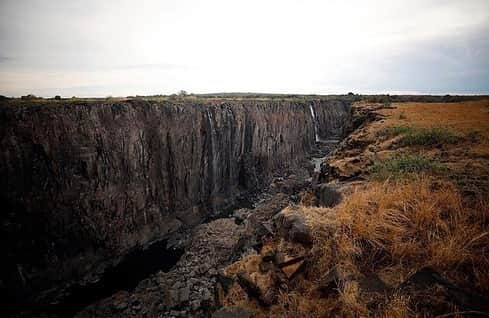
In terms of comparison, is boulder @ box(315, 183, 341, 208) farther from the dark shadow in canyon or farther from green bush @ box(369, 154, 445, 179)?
the dark shadow in canyon

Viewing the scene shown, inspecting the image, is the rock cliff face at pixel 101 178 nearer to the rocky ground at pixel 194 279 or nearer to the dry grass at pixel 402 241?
the rocky ground at pixel 194 279

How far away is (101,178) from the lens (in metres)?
17.3

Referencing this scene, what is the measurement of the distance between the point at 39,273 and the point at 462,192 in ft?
57.4

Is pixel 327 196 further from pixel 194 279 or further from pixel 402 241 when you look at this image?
pixel 194 279

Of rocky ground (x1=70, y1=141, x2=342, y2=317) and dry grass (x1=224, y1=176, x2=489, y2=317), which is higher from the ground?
dry grass (x1=224, y1=176, x2=489, y2=317)

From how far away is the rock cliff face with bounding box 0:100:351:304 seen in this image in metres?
13.9

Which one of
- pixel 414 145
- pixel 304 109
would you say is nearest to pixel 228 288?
pixel 414 145

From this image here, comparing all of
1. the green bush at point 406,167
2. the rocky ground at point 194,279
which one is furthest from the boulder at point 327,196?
the green bush at point 406,167

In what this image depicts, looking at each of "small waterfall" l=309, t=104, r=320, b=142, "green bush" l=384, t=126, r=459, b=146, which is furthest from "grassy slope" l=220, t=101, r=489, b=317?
"small waterfall" l=309, t=104, r=320, b=142

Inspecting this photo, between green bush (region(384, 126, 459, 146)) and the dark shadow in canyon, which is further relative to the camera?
the dark shadow in canyon

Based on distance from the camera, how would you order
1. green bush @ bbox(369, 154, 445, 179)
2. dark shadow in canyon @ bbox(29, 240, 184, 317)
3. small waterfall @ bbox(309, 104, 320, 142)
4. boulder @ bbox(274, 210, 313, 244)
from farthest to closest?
small waterfall @ bbox(309, 104, 320, 142), dark shadow in canyon @ bbox(29, 240, 184, 317), green bush @ bbox(369, 154, 445, 179), boulder @ bbox(274, 210, 313, 244)

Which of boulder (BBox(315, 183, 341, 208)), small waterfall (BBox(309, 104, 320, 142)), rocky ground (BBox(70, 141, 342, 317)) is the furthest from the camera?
small waterfall (BBox(309, 104, 320, 142))

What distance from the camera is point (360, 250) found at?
446cm

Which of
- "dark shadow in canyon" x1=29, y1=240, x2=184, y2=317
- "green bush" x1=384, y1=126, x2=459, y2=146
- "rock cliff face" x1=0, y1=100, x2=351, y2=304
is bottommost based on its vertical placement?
"dark shadow in canyon" x1=29, y1=240, x2=184, y2=317
